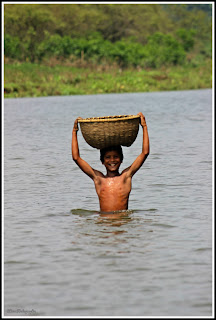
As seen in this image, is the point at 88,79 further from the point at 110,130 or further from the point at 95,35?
the point at 110,130

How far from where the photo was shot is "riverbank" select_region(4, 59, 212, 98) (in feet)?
151

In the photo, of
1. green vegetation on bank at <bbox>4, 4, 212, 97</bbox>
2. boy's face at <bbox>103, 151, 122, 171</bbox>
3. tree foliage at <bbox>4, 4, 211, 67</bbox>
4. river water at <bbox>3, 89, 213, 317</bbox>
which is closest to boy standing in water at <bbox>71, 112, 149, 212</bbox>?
boy's face at <bbox>103, 151, 122, 171</bbox>

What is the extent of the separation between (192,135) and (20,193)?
10094 mm

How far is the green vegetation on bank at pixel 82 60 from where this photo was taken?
48281mm

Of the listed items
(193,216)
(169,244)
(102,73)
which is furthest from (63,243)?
(102,73)

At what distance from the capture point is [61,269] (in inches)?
281

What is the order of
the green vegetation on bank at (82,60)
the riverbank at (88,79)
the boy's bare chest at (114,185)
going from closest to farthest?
the boy's bare chest at (114,185) < the riverbank at (88,79) < the green vegetation on bank at (82,60)

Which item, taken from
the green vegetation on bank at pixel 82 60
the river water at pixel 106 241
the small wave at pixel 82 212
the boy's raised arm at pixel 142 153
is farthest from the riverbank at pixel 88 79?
the boy's raised arm at pixel 142 153

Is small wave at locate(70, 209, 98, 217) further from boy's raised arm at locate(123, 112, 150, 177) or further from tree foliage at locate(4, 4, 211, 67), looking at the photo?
tree foliage at locate(4, 4, 211, 67)

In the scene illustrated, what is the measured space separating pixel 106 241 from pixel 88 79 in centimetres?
4185

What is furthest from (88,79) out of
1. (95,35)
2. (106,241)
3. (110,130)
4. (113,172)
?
(106,241)

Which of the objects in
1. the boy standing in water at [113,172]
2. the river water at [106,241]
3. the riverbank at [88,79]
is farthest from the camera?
the riverbank at [88,79]

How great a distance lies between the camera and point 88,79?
163ft

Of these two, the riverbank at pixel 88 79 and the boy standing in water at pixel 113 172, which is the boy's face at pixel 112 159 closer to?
the boy standing in water at pixel 113 172
